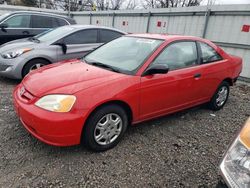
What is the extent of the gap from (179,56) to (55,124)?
226cm

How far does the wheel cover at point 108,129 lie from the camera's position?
290cm

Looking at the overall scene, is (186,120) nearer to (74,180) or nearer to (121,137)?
(121,137)

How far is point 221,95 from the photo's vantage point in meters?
4.73

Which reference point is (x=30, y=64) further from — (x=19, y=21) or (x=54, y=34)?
(x=19, y=21)

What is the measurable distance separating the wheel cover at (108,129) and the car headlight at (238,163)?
1620 millimetres

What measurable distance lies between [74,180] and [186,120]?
2.42 meters

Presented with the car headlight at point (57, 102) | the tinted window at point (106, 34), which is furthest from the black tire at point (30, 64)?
the car headlight at point (57, 102)

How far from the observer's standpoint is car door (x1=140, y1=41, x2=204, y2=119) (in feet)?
10.8

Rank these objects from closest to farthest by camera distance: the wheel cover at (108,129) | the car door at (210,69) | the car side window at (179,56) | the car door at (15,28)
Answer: the wheel cover at (108,129) < the car side window at (179,56) < the car door at (210,69) < the car door at (15,28)

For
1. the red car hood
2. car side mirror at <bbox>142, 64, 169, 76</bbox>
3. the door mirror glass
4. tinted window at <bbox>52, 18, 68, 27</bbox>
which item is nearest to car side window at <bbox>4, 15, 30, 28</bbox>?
the door mirror glass

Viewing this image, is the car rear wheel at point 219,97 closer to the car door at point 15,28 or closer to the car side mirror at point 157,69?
the car side mirror at point 157,69

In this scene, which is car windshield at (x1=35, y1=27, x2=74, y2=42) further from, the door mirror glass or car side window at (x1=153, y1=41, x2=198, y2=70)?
Answer: car side window at (x1=153, y1=41, x2=198, y2=70)

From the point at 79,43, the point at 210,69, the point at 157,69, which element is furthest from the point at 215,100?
the point at 79,43

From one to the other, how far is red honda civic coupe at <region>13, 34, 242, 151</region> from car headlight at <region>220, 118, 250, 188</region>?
1584 millimetres
